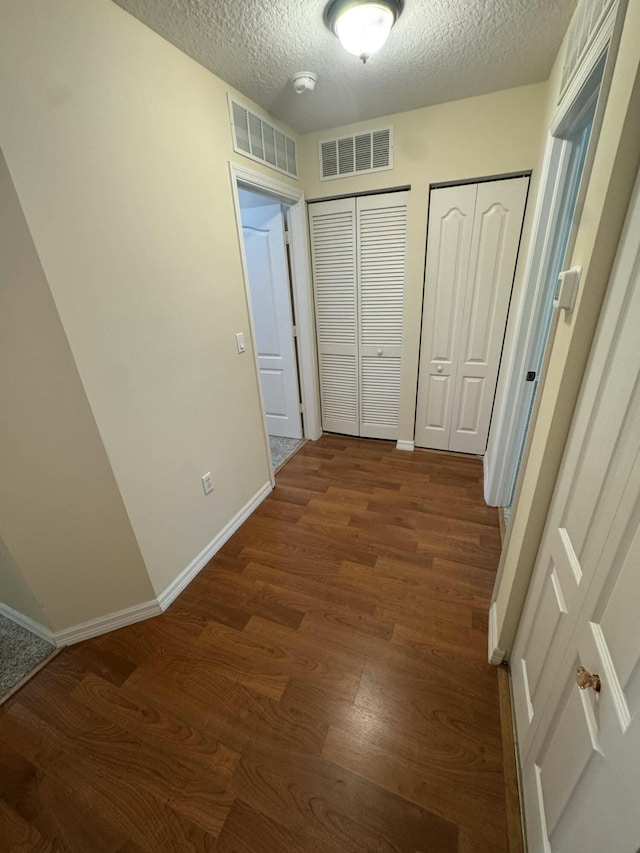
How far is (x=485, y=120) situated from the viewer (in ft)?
6.50

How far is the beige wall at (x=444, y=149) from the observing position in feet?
6.31

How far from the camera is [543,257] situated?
1.67 meters

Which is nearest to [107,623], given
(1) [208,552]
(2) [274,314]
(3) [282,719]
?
(1) [208,552]

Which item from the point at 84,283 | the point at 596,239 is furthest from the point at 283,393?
the point at 596,239

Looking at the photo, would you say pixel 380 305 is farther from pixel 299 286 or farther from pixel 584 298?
pixel 584 298

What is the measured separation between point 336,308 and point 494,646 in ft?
8.24

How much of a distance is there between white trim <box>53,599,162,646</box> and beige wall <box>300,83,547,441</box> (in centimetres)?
259

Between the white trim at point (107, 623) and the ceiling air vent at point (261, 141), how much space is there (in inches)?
98.1

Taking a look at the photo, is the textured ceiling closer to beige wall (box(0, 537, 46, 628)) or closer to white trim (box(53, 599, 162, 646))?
beige wall (box(0, 537, 46, 628))

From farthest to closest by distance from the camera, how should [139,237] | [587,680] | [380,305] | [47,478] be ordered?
[380,305]
[139,237]
[47,478]
[587,680]

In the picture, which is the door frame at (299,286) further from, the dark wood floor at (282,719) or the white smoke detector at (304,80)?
the dark wood floor at (282,719)

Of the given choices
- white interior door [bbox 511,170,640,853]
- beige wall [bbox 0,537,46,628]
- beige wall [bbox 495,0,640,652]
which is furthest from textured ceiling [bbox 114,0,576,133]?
beige wall [bbox 0,537,46,628]

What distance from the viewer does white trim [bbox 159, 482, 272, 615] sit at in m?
1.65

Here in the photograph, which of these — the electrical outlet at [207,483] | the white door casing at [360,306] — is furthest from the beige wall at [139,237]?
the white door casing at [360,306]
